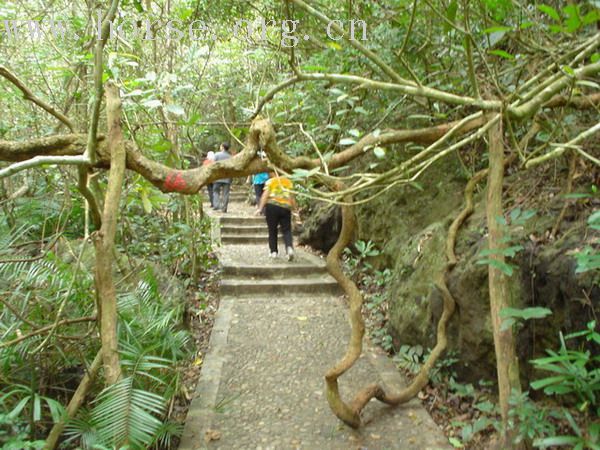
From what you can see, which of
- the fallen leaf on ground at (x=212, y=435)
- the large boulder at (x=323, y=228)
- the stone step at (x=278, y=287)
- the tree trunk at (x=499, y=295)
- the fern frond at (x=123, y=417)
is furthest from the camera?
the large boulder at (x=323, y=228)

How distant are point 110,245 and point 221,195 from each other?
769 centimetres

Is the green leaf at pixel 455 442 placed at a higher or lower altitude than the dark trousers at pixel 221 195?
lower

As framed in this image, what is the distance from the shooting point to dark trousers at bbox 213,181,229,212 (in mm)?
9615

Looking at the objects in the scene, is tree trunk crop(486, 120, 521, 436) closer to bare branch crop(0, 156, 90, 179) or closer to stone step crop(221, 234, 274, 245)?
bare branch crop(0, 156, 90, 179)

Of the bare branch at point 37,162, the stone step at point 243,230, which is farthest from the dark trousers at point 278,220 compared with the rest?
the bare branch at point 37,162

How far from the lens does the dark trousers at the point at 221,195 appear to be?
379 inches

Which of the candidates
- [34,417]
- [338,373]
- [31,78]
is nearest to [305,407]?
[338,373]

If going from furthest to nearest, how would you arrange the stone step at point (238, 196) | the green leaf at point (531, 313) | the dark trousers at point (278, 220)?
the stone step at point (238, 196) < the dark trousers at point (278, 220) < the green leaf at point (531, 313)

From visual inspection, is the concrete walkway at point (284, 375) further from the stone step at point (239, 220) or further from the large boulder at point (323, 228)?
the stone step at point (239, 220)

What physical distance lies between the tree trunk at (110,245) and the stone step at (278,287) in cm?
342

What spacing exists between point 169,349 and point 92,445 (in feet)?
3.68

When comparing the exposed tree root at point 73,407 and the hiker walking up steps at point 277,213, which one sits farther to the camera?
the hiker walking up steps at point 277,213

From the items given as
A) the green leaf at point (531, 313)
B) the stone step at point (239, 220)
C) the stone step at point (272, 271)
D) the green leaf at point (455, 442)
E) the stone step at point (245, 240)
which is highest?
the stone step at point (239, 220)

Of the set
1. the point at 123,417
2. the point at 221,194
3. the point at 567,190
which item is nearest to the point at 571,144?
the point at 567,190
